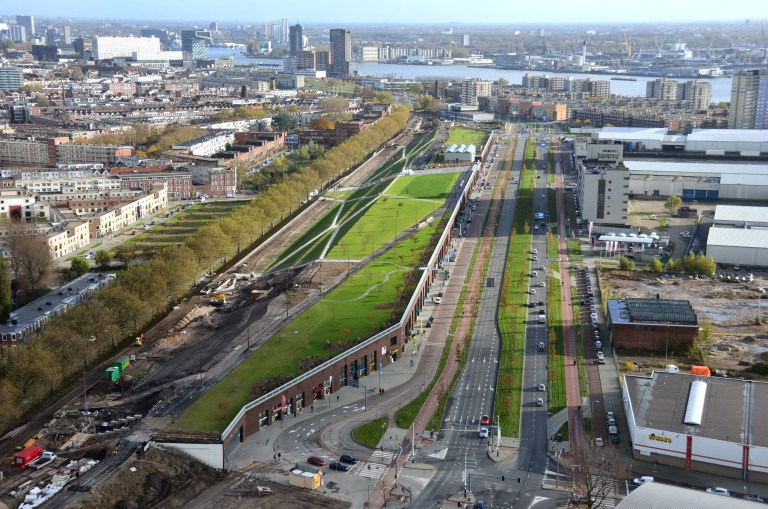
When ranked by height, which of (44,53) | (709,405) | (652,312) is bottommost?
(709,405)

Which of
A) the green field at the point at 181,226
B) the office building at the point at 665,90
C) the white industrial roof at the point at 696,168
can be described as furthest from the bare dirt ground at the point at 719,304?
the office building at the point at 665,90

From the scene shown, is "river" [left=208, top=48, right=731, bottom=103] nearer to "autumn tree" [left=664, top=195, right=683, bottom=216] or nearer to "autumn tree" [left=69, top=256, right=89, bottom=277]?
"autumn tree" [left=664, top=195, right=683, bottom=216]

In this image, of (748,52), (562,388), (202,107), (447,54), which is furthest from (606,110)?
(447,54)

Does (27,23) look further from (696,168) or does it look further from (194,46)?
(696,168)

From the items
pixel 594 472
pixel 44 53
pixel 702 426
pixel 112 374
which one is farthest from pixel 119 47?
pixel 594 472

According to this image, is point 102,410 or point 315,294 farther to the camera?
point 315,294

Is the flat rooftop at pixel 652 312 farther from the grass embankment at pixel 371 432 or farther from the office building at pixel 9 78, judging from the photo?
the office building at pixel 9 78

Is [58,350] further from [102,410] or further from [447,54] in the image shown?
[447,54]
